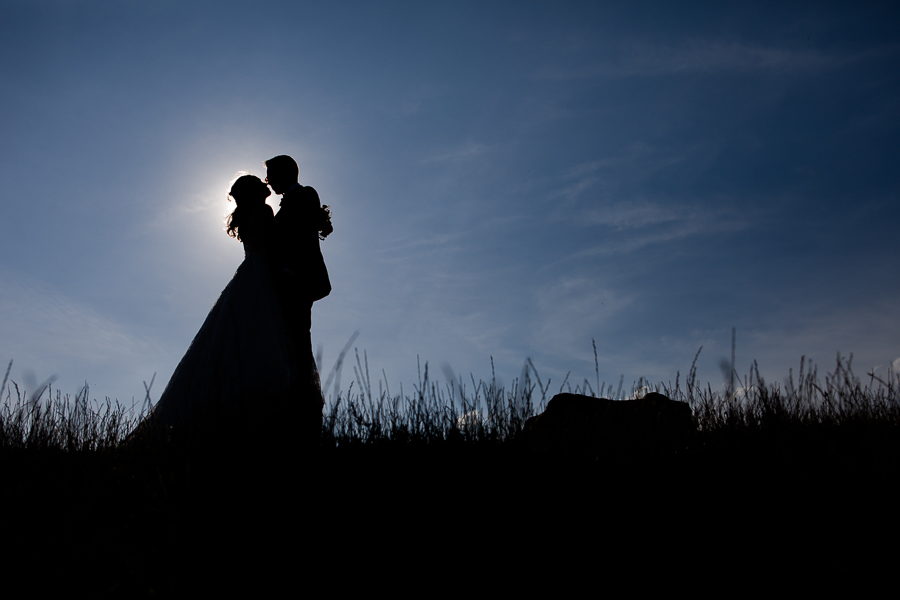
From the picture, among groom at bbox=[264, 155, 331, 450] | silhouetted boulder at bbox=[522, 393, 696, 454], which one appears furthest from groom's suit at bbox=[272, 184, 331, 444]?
silhouetted boulder at bbox=[522, 393, 696, 454]

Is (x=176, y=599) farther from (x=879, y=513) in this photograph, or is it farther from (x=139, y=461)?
(x=879, y=513)

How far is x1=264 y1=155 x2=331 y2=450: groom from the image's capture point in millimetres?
3402

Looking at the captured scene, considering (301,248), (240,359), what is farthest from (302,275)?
(240,359)

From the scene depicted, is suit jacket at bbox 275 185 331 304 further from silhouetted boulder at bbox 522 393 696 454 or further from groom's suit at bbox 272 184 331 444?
silhouetted boulder at bbox 522 393 696 454

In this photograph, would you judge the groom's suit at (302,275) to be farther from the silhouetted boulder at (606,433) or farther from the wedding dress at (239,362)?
the silhouetted boulder at (606,433)

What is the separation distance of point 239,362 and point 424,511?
1.65 m

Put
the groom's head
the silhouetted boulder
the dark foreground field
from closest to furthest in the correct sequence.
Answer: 1. the dark foreground field
2. the silhouetted boulder
3. the groom's head

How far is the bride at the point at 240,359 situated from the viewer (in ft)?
9.87

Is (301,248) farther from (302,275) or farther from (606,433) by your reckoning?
(606,433)

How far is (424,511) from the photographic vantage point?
2.12 m

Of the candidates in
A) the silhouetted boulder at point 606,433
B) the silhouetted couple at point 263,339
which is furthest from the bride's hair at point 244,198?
the silhouetted boulder at point 606,433

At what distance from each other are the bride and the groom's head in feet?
0.76

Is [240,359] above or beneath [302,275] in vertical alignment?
beneath

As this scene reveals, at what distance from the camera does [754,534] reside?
207 cm
